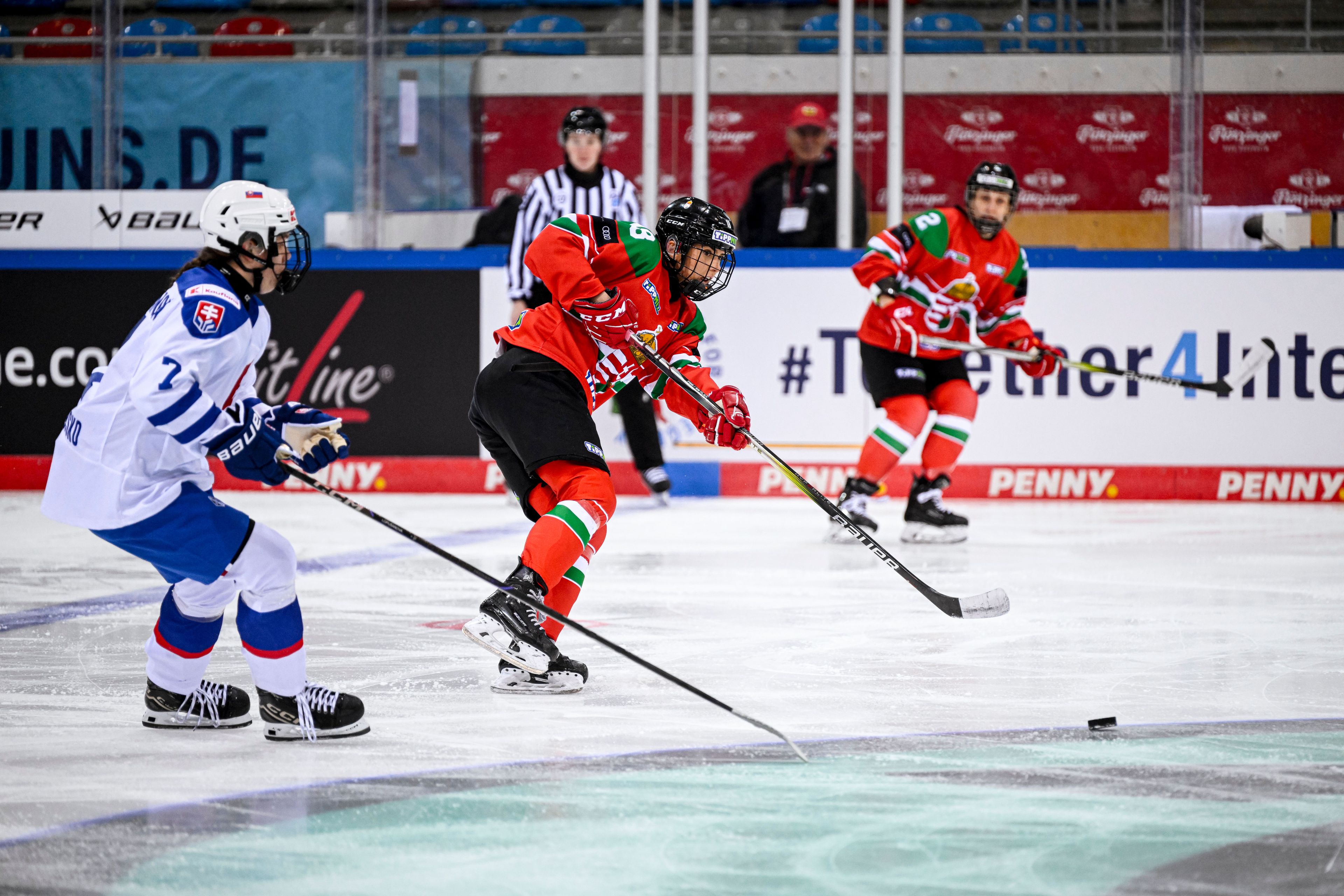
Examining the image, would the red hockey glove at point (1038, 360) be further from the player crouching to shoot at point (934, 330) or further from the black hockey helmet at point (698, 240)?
the black hockey helmet at point (698, 240)

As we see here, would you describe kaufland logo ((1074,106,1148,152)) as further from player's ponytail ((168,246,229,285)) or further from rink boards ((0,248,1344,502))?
player's ponytail ((168,246,229,285))

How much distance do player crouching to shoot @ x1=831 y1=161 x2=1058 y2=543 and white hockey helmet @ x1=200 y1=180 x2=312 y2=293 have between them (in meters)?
3.31

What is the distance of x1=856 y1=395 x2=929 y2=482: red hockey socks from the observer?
598cm

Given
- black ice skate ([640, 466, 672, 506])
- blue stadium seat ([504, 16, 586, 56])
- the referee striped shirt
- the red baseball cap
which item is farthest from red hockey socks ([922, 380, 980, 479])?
blue stadium seat ([504, 16, 586, 56])

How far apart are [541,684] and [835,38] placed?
16.9 feet

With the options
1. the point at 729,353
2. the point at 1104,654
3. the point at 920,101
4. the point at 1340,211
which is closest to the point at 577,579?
the point at 1104,654

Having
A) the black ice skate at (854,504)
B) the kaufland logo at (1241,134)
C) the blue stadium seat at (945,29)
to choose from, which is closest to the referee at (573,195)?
the black ice skate at (854,504)

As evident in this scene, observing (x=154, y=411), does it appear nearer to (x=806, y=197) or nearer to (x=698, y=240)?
(x=698, y=240)

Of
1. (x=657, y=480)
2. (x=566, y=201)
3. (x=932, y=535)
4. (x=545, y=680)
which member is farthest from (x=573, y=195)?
(x=545, y=680)

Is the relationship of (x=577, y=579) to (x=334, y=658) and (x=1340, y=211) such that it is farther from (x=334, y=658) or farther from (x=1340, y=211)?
(x=1340, y=211)

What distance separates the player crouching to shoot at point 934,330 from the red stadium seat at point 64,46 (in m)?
4.26

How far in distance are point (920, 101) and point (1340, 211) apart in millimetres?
2081

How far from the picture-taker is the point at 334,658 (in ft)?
11.7

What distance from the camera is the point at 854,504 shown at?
19.6 ft
